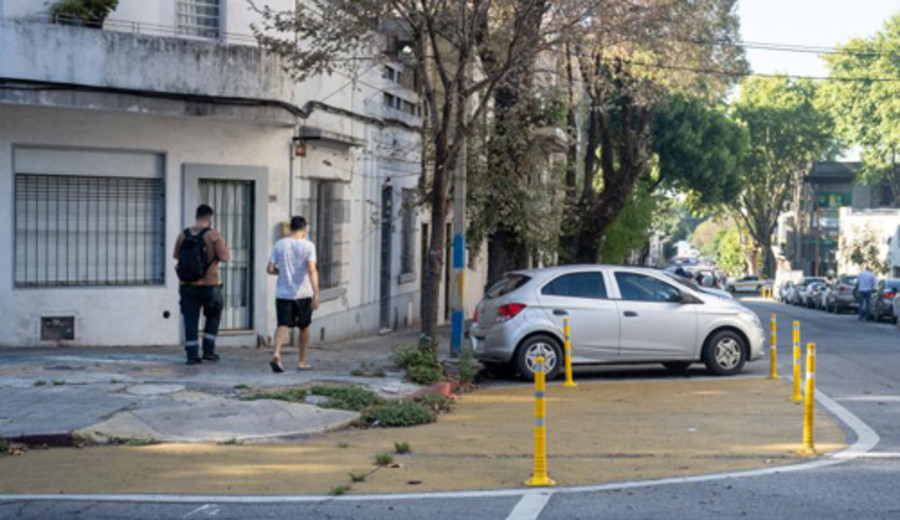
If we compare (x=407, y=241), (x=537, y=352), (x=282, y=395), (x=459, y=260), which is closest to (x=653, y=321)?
(x=537, y=352)

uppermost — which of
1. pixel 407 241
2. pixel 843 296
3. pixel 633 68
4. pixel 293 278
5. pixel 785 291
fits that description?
pixel 633 68

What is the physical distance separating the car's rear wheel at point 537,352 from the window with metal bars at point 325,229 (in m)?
4.68

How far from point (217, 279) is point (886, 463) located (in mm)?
7884

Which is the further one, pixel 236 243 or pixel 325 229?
pixel 325 229

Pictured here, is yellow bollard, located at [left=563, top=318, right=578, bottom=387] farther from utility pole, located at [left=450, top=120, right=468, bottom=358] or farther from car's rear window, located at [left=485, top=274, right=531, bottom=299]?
utility pole, located at [left=450, top=120, right=468, bottom=358]

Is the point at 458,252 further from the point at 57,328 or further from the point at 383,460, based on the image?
the point at 383,460

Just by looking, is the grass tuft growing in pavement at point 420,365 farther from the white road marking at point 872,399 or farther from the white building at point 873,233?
the white building at point 873,233

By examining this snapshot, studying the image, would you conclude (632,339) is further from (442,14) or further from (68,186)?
(68,186)

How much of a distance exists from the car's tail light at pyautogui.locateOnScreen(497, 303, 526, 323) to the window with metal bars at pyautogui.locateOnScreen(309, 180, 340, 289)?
4354mm

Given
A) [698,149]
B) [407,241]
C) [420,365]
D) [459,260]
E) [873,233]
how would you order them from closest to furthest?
[420,365]
[459,260]
[407,241]
[698,149]
[873,233]

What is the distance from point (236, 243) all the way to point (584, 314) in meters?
5.13

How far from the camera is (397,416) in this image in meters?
11.3

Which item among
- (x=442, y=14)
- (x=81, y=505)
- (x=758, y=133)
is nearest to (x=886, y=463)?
(x=81, y=505)

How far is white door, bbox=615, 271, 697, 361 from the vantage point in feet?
51.2
